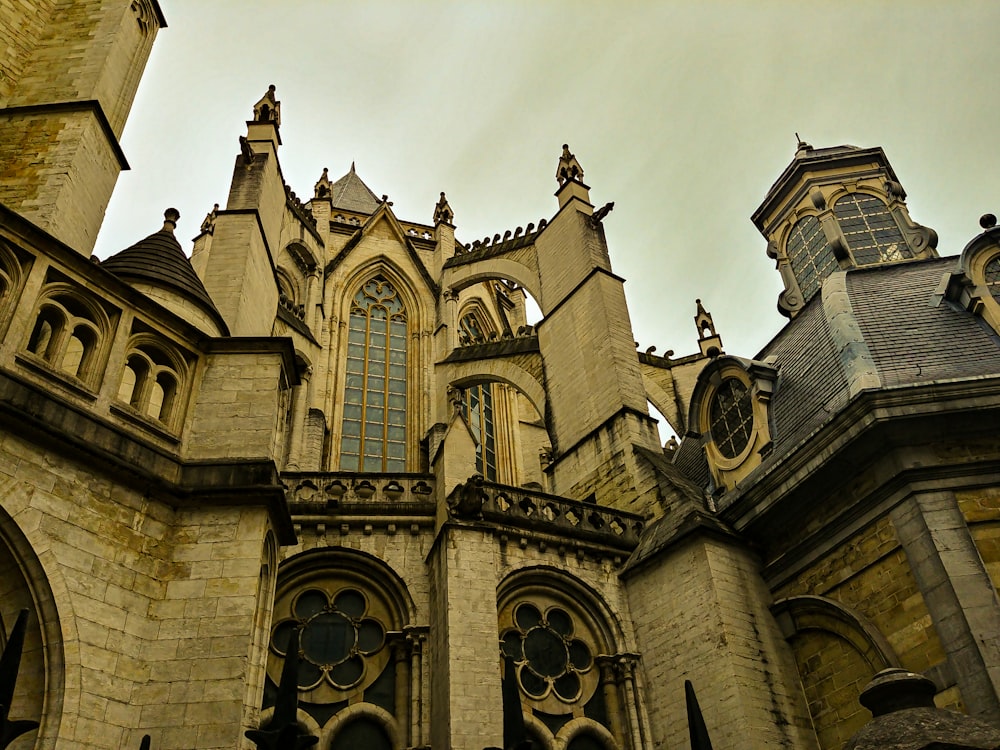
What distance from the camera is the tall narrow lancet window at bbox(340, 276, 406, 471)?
18312 mm

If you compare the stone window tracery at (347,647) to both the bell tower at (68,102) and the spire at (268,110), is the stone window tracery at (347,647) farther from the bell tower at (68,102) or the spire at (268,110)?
the spire at (268,110)

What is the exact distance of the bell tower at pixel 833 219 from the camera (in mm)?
17297

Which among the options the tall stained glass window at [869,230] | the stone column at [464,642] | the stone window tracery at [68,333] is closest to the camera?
the stone window tracery at [68,333]

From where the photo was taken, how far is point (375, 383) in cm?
1973

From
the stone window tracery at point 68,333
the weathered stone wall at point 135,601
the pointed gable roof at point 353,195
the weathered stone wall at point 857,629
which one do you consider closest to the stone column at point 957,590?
the weathered stone wall at point 857,629

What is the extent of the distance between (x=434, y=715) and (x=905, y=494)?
18.6 feet

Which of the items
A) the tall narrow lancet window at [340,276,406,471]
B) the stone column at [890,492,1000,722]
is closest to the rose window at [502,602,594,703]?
the stone column at [890,492,1000,722]

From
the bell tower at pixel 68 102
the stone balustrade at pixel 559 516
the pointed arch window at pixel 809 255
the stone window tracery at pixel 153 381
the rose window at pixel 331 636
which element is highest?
the pointed arch window at pixel 809 255

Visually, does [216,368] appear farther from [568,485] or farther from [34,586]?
[568,485]

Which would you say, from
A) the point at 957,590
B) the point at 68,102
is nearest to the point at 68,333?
the point at 68,102

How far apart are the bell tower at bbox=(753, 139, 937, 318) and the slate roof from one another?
12160 mm

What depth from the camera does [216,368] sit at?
26.2 ft

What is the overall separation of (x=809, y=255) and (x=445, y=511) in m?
11.4

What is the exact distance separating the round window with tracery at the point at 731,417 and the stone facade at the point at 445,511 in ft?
0.17
